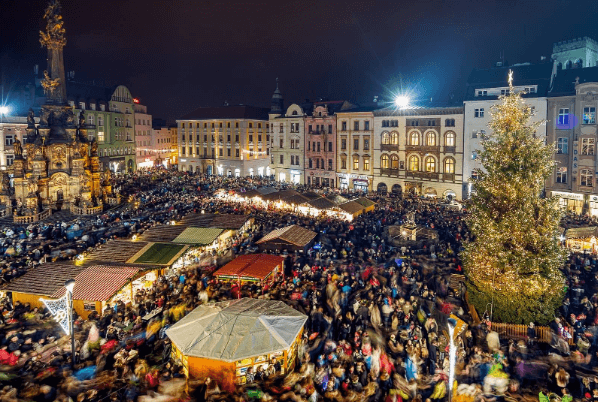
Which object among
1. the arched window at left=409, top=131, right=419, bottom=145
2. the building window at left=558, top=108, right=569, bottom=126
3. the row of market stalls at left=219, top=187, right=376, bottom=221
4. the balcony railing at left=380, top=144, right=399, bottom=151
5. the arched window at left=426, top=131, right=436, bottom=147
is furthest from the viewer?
the balcony railing at left=380, top=144, right=399, bottom=151

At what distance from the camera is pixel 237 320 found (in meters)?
13.9

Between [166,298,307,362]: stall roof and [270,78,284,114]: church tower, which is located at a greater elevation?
[270,78,284,114]: church tower

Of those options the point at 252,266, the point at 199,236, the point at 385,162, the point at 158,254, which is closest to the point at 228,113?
the point at 385,162

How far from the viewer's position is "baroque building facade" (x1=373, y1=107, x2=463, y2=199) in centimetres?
4688

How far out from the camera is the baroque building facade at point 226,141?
74062 mm

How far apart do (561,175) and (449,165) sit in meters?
10.7

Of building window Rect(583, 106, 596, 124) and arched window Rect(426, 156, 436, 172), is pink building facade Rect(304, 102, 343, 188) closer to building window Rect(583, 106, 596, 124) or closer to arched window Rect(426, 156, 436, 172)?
arched window Rect(426, 156, 436, 172)

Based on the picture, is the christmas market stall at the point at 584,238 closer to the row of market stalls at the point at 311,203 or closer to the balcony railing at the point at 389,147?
the row of market stalls at the point at 311,203

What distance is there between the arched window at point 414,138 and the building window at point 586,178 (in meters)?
16.6

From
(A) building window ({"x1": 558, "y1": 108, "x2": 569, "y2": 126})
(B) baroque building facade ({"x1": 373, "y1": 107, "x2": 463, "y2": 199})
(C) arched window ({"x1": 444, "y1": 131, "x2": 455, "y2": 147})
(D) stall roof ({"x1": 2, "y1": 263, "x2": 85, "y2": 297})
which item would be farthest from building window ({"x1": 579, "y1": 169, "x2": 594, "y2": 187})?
(D) stall roof ({"x1": 2, "y1": 263, "x2": 85, "y2": 297})

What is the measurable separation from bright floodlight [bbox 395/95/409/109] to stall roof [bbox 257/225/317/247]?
28591mm

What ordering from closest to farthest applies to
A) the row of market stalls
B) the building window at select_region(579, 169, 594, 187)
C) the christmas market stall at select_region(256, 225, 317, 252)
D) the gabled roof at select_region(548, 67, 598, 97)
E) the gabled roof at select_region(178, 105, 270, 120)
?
the christmas market stall at select_region(256, 225, 317, 252) → the row of market stalls → the building window at select_region(579, 169, 594, 187) → the gabled roof at select_region(548, 67, 598, 97) → the gabled roof at select_region(178, 105, 270, 120)

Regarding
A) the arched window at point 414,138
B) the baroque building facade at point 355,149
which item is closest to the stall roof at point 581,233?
the arched window at point 414,138

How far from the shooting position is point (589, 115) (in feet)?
123
